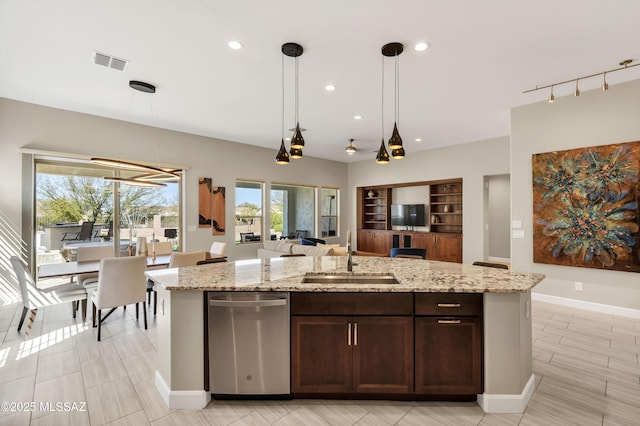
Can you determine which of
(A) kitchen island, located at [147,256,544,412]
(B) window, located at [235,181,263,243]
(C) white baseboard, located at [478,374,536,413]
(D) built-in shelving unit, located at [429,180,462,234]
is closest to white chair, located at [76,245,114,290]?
(A) kitchen island, located at [147,256,544,412]

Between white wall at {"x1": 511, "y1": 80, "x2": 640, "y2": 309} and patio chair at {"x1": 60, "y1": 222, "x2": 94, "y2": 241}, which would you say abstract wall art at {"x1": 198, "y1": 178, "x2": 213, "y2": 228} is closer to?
patio chair at {"x1": 60, "y1": 222, "x2": 94, "y2": 241}

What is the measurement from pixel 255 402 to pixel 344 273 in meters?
1.19

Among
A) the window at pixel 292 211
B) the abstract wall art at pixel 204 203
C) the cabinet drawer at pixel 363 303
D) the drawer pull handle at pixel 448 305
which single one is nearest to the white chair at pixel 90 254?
the abstract wall art at pixel 204 203

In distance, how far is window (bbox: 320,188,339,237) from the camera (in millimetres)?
9109

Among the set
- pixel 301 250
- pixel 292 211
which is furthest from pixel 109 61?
pixel 292 211

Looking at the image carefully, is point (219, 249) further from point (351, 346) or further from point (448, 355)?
point (448, 355)

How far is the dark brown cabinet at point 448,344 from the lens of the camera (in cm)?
211

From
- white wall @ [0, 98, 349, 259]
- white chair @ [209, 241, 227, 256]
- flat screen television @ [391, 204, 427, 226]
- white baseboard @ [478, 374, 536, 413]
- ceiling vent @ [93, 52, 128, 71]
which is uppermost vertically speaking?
ceiling vent @ [93, 52, 128, 71]

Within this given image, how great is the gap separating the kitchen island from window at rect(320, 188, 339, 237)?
679 centimetres

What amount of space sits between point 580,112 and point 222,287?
17.0 ft

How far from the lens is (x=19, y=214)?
14.7 ft

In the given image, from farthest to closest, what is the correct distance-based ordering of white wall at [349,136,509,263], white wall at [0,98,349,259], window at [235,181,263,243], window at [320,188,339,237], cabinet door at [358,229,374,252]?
cabinet door at [358,229,374,252] → window at [320,188,339,237] → window at [235,181,263,243] → white wall at [349,136,509,263] → white wall at [0,98,349,259]

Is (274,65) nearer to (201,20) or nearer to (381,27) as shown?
(201,20)

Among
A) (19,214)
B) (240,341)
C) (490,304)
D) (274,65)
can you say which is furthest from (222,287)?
(19,214)
